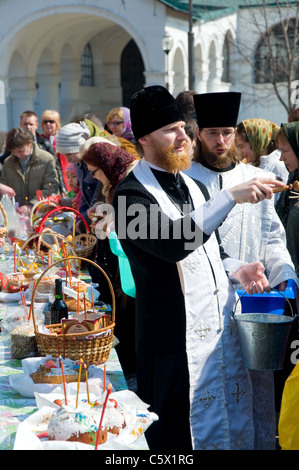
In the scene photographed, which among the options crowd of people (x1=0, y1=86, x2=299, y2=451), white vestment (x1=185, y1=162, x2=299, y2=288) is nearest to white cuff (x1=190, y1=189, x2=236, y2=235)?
crowd of people (x1=0, y1=86, x2=299, y2=451)

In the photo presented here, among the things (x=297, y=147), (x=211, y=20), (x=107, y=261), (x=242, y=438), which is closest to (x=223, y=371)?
(x=242, y=438)

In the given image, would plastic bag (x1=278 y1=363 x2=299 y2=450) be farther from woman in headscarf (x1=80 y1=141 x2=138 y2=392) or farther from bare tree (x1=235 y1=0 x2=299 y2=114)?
bare tree (x1=235 y1=0 x2=299 y2=114)

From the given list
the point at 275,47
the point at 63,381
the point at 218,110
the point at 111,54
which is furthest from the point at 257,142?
the point at 111,54

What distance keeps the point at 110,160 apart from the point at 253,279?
6.85 feet

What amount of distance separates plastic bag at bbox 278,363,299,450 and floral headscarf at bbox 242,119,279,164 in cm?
319

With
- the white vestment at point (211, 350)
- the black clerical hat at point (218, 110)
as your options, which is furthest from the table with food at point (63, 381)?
the black clerical hat at point (218, 110)

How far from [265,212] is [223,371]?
865 millimetres

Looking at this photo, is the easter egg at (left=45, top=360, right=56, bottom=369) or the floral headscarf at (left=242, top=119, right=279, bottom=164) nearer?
the easter egg at (left=45, top=360, right=56, bottom=369)

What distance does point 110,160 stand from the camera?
197 inches

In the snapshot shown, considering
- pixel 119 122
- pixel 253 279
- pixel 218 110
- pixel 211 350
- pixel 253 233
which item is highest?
pixel 119 122

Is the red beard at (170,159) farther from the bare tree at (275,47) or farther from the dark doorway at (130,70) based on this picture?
the dark doorway at (130,70)

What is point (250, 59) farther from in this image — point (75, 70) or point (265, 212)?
point (265, 212)

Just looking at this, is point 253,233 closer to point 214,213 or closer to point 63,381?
point 214,213

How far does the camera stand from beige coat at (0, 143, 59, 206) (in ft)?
25.4
